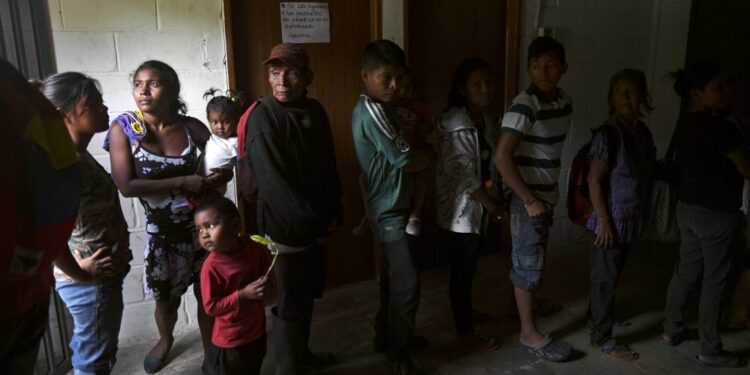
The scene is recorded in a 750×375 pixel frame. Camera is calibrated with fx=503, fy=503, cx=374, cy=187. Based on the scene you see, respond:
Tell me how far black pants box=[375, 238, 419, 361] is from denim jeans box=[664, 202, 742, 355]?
132 centimetres

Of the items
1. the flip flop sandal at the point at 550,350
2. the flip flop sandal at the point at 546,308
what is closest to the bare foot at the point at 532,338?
the flip flop sandal at the point at 550,350

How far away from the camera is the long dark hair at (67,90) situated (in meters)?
1.58

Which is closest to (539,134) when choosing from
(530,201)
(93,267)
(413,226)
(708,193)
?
(530,201)

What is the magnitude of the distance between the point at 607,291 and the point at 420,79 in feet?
5.54

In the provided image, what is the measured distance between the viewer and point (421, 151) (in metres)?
2.12

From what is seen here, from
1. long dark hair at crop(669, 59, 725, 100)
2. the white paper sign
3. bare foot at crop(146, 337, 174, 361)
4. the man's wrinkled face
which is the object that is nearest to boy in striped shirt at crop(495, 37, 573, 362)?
long dark hair at crop(669, 59, 725, 100)

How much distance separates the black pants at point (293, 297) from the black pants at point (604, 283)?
1347 mm

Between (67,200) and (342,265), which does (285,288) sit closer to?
(67,200)

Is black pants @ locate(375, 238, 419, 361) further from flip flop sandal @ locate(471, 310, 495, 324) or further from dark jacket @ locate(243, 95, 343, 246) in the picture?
flip flop sandal @ locate(471, 310, 495, 324)

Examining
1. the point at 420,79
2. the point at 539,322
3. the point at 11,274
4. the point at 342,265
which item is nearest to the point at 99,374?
the point at 11,274

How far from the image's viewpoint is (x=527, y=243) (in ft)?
7.70

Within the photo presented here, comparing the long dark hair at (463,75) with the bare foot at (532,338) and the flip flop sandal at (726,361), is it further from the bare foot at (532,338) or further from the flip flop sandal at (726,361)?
the flip flop sandal at (726,361)

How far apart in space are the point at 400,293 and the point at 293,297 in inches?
17.9

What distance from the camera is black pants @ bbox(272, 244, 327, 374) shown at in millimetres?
1982
